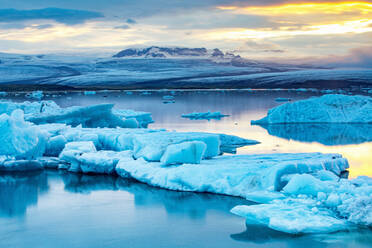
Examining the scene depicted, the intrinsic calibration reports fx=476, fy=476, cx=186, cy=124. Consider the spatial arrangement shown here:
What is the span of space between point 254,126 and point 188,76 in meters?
50.8

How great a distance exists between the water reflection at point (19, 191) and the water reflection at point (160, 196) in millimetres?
457

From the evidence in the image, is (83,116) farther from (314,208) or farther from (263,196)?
(314,208)

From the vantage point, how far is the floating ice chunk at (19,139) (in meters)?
8.70

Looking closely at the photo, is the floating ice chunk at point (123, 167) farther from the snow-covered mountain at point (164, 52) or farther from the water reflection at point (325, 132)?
the snow-covered mountain at point (164, 52)

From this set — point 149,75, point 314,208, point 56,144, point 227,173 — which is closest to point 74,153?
point 56,144

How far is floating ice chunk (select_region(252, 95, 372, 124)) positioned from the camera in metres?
16.4

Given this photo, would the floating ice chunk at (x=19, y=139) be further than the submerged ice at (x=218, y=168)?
Yes

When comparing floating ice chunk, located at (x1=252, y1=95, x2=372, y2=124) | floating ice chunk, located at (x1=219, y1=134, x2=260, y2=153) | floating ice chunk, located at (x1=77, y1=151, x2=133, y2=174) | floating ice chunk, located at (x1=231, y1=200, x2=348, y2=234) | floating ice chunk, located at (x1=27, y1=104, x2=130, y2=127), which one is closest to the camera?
floating ice chunk, located at (x1=231, y1=200, x2=348, y2=234)

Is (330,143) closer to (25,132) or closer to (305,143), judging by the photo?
(305,143)

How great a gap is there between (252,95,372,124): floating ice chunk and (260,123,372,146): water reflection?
0.26 meters

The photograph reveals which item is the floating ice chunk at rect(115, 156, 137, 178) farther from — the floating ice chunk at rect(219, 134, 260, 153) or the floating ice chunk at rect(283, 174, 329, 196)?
the floating ice chunk at rect(219, 134, 260, 153)

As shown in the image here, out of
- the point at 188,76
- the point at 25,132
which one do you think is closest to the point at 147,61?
the point at 188,76

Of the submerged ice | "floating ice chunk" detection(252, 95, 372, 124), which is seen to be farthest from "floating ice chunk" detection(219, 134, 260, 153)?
"floating ice chunk" detection(252, 95, 372, 124)

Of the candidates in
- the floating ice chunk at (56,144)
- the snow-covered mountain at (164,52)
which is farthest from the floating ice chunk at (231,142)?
the snow-covered mountain at (164,52)
